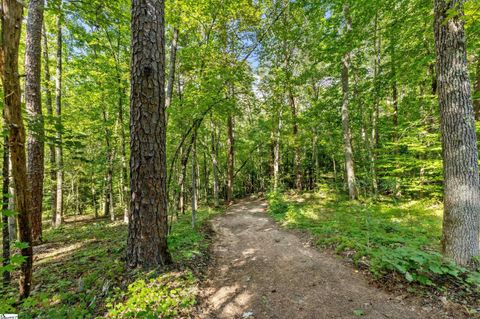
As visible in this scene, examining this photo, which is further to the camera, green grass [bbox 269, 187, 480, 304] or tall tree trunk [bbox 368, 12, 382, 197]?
tall tree trunk [bbox 368, 12, 382, 197]

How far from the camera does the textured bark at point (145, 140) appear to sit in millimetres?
3346

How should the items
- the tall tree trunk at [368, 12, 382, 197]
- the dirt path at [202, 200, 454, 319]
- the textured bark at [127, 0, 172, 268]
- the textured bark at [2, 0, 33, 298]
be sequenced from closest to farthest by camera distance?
the textured bark at [2, 0, 33, 298] < the dirt path at [202, 200, 454, 319] < the textured bark at [127, 0, 172, 268] < the tall tree trunk at [368, 12, 382, 197]

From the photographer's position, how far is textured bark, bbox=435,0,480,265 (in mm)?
3377

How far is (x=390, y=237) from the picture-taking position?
5.00 m

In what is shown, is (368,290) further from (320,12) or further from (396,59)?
(320,12)

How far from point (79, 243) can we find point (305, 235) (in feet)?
22.2

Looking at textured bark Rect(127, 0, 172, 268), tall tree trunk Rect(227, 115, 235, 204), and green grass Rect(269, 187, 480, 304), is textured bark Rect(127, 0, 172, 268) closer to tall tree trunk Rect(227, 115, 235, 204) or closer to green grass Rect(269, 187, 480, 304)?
green grass Rect(269, 187, 480, 304)

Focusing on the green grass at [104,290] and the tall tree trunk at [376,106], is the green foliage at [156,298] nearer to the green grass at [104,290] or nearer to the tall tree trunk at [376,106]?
the green grass at [104,290]

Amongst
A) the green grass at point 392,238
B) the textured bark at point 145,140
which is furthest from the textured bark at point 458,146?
the textured bark at point 145,140

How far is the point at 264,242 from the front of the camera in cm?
580

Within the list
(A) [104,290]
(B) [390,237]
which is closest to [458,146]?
(B) [390,237]

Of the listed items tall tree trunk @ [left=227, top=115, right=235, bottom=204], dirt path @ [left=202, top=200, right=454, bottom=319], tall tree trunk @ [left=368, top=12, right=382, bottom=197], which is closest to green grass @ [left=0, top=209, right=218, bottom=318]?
dirt path @ [left=202, top=200, right=454, bottom=319]

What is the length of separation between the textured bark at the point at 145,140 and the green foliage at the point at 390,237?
12.7ft

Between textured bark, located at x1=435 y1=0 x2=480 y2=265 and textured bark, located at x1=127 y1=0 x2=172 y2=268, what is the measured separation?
15.7 feet
